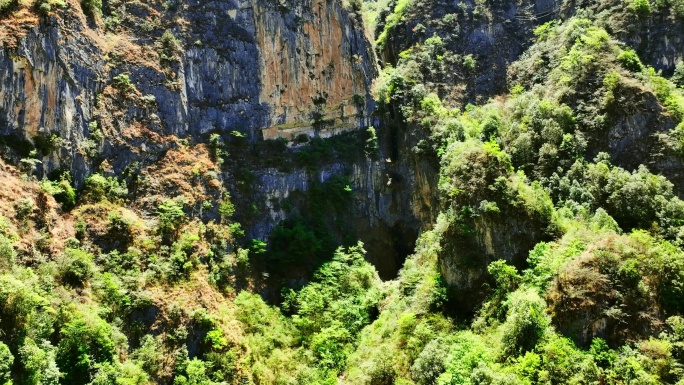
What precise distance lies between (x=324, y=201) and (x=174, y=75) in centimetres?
1330

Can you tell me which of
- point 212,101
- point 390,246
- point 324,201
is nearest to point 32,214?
point 212,101

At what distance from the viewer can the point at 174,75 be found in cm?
3575

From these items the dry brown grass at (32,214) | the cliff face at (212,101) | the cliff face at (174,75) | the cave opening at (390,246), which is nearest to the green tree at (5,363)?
the dry brown grass at (32,214)

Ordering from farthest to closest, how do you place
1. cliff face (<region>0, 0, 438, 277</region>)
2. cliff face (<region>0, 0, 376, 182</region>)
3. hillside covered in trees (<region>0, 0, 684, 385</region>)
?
1. cliff face (<region>0, 0, 438, 277</region>)
2. cliff face (<region>0, 0, 376, 182</region>)
3. hillside covered in trees (<region>0, 0, 684, 385</region>)

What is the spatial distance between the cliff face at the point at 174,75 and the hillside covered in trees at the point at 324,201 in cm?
14


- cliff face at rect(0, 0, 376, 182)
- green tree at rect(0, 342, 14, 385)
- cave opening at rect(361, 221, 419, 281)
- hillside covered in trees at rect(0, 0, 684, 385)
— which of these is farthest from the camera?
cave opening at rect(361, 221, 419, 281)

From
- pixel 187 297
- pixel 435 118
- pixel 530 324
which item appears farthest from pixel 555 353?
pixel 435 118

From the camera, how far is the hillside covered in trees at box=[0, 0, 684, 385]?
22719 mm

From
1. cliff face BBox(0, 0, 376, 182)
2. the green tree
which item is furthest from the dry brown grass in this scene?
the green tree

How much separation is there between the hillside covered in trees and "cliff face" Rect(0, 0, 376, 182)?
14 centimetres

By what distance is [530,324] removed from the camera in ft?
73.2

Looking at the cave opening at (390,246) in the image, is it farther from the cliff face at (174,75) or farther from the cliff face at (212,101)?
the cliff face at (174,75)

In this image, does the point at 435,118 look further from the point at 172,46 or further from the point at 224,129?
the point at 172,46

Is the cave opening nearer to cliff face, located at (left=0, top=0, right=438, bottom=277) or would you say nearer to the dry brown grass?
cliff face, located at (left=0, top=0, right=438, bottom=277)
